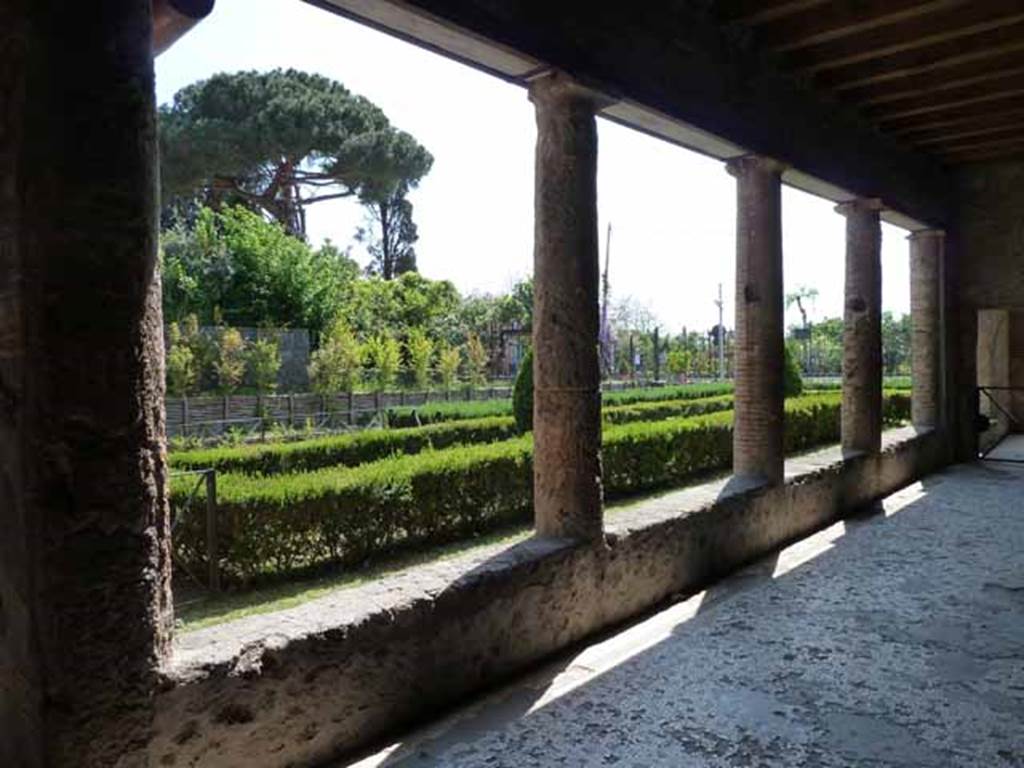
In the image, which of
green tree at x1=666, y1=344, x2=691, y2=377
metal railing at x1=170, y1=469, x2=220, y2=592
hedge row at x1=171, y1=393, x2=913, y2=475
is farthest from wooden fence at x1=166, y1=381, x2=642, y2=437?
green tree at x1=666, y1=344, x2=691, y2=377

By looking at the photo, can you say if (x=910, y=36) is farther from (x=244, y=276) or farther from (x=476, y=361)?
(x=476, y=361)

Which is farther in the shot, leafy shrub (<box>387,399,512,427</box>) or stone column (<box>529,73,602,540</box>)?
leafy shrub (<box>387,399,512,427</box>)

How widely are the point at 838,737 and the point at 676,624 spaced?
4.50 ft

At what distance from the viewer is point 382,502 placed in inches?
258

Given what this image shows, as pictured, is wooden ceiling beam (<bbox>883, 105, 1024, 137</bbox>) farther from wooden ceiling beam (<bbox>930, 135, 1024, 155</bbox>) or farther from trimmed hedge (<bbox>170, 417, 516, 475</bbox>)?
trimmed hedge (<bbox>170, 417, 516, 475</bbox>)

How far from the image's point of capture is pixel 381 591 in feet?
10.4

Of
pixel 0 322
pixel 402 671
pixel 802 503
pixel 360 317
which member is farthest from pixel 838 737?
pixel 360 317

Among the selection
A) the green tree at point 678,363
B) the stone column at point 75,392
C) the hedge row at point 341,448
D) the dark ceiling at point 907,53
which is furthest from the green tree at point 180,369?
the green tree at point 678,363

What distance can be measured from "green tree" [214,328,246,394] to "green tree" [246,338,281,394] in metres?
0.27

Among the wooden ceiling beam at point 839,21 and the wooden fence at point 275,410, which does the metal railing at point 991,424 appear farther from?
the wooden fence at point 275,410

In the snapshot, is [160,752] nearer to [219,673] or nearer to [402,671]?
[219,673]

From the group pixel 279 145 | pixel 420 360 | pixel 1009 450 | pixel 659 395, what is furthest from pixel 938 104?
pixel 279 145

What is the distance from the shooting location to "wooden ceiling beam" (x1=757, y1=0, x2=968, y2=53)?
15.6 feet

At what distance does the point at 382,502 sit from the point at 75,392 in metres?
4.57
